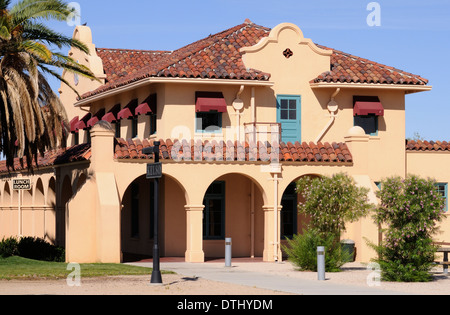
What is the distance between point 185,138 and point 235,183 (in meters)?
2.70

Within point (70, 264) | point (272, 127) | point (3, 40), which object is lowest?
point (70, 264)

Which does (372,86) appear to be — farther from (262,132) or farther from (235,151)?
(235,151)

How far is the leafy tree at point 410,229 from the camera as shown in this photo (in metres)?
23.7

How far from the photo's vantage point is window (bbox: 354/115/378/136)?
36.0 m

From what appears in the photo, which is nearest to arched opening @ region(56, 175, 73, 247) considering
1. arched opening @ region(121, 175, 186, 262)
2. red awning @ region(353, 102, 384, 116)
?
arched opening @ region(121, 175, 186, 262)

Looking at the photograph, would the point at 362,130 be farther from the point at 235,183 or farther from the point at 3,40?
the point at 3,40

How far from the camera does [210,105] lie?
1324 inches

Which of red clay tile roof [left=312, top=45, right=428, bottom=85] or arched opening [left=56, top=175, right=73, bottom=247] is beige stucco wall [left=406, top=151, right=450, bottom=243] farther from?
arched opening [left=56, top=175, right=73, bottom=247]

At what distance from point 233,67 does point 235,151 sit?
13.7 feet

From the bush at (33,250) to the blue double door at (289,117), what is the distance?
389 inches

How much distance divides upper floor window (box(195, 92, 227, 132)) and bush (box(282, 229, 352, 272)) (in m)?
8.26

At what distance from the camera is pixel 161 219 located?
3425 cm
